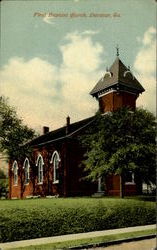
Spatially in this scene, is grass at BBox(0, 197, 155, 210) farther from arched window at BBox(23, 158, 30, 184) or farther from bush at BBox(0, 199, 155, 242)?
arched window at BBox(23, 158, 30, 184)

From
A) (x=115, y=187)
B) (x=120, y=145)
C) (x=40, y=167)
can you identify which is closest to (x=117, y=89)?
(x=120, y=145)

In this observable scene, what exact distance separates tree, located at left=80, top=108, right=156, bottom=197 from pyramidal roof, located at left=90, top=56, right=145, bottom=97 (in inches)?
29.6

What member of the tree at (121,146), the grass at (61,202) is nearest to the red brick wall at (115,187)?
the tree at (121,146)

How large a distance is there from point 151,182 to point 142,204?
51 cm

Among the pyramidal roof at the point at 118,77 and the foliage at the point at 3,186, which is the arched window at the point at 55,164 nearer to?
the foliage at the point at 3,186

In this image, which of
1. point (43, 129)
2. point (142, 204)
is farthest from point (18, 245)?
point (142, 204)

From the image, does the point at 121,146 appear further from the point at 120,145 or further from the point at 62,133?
the point at 62,133

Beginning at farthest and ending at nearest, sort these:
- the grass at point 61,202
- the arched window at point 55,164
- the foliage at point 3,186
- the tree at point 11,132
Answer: the arched window at point 55,164
the foliage at point 3,186
the grass at point 61,202
the tree at point 11,132

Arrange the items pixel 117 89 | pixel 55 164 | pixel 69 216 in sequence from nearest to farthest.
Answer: pixel 69 216, pixel 117 89, pixel 55 164

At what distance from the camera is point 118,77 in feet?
27.0

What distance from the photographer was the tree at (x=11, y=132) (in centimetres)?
709

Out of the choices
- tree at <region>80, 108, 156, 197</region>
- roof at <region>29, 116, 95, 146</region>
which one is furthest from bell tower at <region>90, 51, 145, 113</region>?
roof at <region>29, 116, 95, 146</region>

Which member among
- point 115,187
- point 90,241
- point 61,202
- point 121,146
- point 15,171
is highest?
point 121,146

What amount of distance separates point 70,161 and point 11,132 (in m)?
2.26
